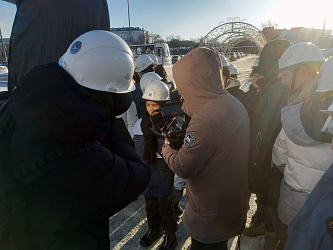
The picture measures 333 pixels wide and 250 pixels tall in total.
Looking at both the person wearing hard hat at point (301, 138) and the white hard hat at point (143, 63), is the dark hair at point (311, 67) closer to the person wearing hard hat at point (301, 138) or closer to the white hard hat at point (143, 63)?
the person wearing hard hat at point (301, 138)

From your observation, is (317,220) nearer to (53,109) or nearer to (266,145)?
(53,109)

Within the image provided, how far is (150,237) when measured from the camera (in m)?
2.58

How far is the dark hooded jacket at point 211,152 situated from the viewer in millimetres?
1378

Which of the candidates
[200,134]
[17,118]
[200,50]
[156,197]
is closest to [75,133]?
[17,118]

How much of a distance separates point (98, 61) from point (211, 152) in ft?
3.00

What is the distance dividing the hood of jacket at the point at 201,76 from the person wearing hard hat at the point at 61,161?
0.64m

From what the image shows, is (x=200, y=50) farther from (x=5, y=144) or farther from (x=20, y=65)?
(x=20, y=65)

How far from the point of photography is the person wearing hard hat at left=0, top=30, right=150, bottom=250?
0.84 metres

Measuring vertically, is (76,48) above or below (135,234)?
above

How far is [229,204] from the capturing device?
4.99 ft

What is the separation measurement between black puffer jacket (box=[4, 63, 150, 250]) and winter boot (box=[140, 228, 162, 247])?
5.75 ft

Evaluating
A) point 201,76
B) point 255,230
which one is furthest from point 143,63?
point 255,230

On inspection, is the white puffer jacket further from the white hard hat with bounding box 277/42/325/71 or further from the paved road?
the paved road

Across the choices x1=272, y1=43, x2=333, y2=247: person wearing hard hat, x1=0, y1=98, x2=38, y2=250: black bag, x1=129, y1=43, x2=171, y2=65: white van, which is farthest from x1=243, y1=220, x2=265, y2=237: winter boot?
x1=129, y1=43, x2=171, y2=65: white van
